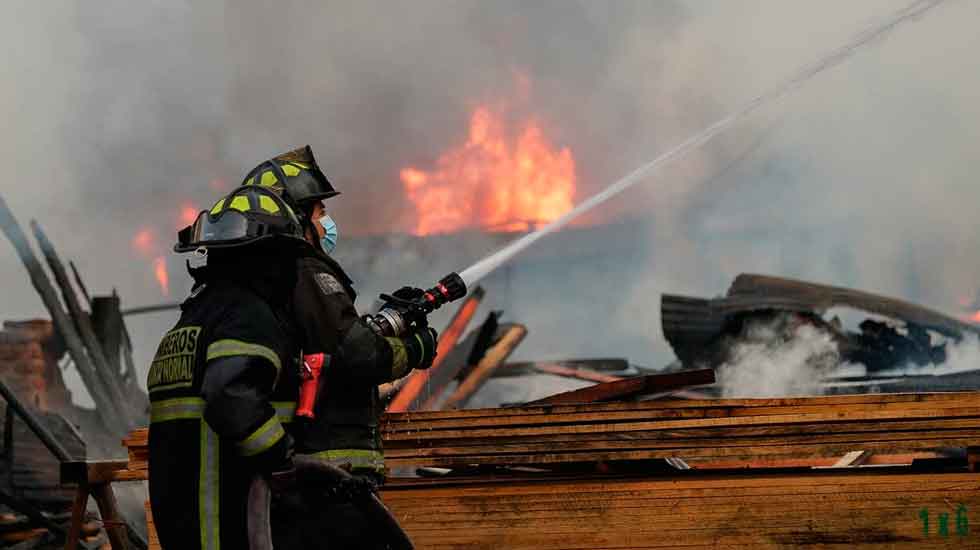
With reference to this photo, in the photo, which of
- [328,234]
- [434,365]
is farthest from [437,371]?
[328,234]

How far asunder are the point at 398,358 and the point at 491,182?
919cm

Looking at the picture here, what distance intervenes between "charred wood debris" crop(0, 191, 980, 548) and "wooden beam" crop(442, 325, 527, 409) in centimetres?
1

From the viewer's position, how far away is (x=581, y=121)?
1335cm

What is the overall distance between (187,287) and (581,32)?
4686 mm

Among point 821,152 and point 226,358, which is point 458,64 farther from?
point 226,358

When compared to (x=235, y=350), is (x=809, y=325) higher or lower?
higher

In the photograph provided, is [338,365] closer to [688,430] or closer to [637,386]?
[688,430]

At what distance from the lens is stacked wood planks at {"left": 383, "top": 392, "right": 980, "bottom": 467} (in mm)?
4223

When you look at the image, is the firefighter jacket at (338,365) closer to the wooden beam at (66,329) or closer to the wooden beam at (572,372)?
the wooden beam at (66,329)

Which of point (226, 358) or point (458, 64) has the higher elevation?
point (458, 64)

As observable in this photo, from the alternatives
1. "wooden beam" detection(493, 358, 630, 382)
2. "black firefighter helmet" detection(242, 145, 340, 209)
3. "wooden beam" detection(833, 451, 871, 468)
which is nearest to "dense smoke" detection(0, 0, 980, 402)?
"wooden beam" detection(493, 358, 630, 382)

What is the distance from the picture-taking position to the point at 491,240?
13.0 metres

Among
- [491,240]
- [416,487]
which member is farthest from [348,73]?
[416,487]

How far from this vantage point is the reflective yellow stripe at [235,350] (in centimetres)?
355
